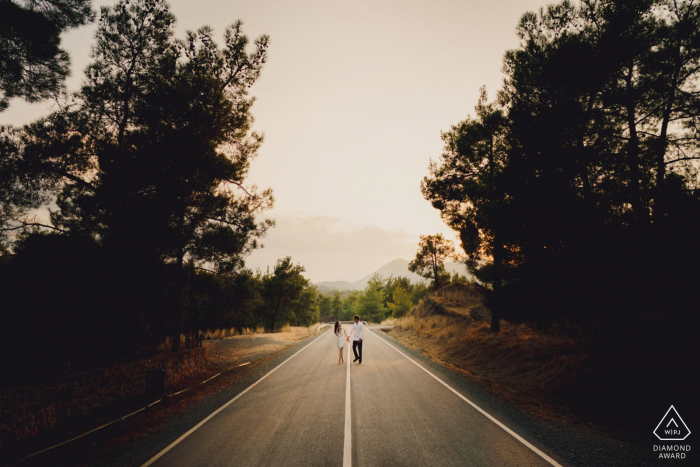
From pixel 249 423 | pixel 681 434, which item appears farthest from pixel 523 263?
pixel 249 423

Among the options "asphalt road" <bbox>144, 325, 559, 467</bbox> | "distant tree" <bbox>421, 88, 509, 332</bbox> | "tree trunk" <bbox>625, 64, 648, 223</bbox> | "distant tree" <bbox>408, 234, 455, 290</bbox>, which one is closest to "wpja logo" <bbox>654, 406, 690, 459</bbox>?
"asphalt road" <bbox>144, 325, 559, 467</bbox>

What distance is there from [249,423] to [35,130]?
10.6 m

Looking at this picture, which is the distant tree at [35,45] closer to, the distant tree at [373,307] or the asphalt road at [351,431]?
the asphalt road at [351,431]

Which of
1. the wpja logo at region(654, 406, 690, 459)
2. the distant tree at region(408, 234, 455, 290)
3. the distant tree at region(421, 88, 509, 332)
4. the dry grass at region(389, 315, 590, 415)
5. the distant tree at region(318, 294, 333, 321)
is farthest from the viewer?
the distant tree at region(318, 294, 333, 321)

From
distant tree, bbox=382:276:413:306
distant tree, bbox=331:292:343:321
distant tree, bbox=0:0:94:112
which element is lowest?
distant tree, bbox=331:292:343:321

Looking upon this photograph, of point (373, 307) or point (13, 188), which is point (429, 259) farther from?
point (373, 307)

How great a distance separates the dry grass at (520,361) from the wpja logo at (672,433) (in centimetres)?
209

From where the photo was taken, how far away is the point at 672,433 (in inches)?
208

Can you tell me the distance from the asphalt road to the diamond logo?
2661 millimetres

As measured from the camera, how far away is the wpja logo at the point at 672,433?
4.66 m

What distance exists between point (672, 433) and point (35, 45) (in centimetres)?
1666

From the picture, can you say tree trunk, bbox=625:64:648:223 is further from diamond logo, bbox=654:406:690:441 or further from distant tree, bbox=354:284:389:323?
distant tree, bbox=354:284:389:323

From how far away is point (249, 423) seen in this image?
5.86 m

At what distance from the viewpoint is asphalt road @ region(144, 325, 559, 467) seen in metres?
4.41
